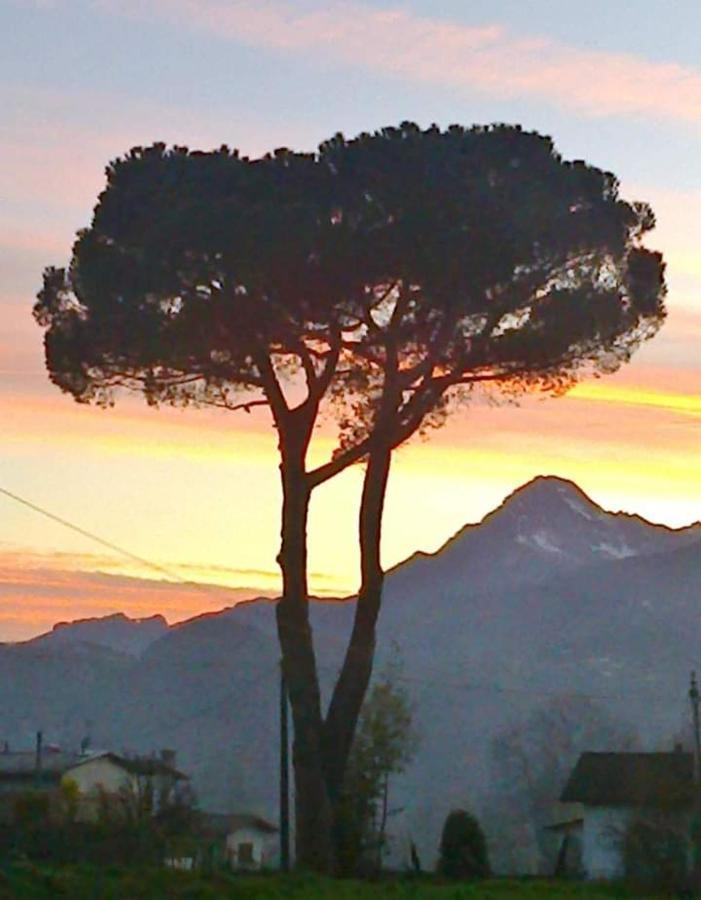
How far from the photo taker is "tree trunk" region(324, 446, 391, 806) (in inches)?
1184

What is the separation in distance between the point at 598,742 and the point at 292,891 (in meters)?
73.8

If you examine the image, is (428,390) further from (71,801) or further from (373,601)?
(71,801)

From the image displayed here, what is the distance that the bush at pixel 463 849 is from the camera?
119 ft

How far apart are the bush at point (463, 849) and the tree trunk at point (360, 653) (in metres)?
6.63

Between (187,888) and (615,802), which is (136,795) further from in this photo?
(615,802)

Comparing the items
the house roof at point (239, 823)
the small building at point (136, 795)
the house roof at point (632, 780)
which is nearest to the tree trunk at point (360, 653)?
the small building at point (136, 795)

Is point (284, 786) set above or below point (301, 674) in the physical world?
below

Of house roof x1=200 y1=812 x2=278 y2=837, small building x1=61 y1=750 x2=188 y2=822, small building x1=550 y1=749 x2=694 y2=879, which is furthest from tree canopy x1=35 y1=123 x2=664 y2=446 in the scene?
house roof x1=200 y1=812 x2=278 y2=837

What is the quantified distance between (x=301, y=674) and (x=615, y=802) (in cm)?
2681

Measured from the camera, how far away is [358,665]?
30.2 m

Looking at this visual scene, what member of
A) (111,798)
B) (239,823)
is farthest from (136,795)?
(239,823)

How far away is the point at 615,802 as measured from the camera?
5503cm

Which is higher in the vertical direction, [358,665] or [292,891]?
[358,665]

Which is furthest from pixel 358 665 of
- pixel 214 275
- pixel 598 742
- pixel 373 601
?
pixel 598 742
